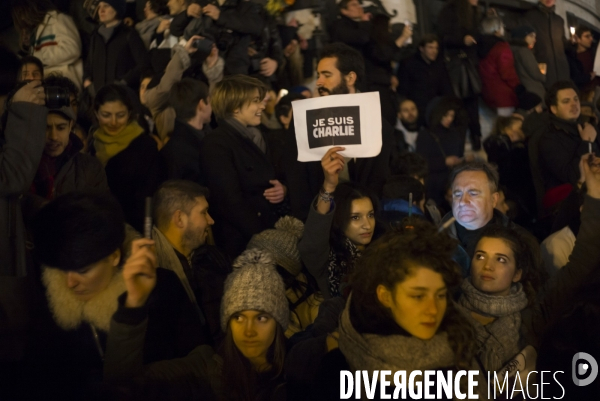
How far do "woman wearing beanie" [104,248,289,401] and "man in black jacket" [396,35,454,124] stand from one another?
5.13 m

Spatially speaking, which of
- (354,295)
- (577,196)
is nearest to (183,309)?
(354,295)

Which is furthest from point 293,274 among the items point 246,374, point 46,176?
point 46,176

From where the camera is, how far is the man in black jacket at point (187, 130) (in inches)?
231

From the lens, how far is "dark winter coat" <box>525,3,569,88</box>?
434 inches

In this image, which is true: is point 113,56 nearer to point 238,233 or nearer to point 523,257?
point 238,233

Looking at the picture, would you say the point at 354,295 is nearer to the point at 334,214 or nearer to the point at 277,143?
the point at 334,214

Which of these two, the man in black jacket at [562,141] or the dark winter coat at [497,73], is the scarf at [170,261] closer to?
the man in black jacket at [562,141]

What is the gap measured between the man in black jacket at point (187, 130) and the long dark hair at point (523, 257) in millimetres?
Result: 2008

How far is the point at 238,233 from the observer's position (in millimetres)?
5449

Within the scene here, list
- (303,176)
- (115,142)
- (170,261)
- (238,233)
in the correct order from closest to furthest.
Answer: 1. (170,261)
2. (238,233)
3. (303,176)
4. (115,142)

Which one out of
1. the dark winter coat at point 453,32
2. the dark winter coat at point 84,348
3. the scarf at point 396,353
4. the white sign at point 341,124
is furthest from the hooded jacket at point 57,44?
the scarf at point 396,353

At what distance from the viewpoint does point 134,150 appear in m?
5.75

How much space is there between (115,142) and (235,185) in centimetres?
93

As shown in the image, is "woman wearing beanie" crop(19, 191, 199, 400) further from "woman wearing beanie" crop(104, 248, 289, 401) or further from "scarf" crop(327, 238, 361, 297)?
"scarf" crop(327, 238, 361, 297)
